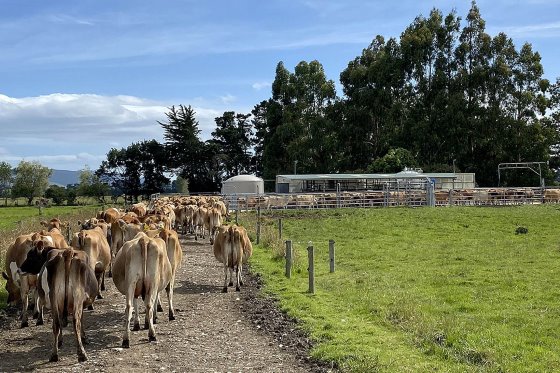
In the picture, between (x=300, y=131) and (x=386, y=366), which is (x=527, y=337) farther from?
(x=300, y=131)

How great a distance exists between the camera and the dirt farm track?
866 cm

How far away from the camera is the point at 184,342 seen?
9953mm

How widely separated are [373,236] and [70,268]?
19.6 meters

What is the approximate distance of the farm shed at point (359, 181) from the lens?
53.7 metres

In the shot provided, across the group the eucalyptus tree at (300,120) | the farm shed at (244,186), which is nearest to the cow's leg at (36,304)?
the farm shed at (244,186)

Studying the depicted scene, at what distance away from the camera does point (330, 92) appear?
226 feet

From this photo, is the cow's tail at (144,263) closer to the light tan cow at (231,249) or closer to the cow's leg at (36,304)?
the cow's leg at (36,304)

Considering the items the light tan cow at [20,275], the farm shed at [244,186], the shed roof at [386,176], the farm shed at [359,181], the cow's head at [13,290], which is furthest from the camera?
the farm shed at [244,186]

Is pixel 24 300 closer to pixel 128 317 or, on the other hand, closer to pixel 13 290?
pixel 13 290

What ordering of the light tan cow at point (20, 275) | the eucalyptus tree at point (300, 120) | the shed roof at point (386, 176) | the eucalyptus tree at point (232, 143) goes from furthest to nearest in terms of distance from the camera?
the eucalyptus tree at point (232, 143) < the eucalyptus tree at point (300, 120) < the shed roof at point (386, 176) < the light tan cow at point (20, 275)

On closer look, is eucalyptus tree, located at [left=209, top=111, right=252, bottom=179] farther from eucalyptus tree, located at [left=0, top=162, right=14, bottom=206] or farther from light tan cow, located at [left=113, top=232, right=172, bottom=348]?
light tan cow, located at [left=113, top=232, right=172, bottom=348]

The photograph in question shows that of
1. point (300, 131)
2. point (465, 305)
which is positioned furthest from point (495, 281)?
point (300, 131)

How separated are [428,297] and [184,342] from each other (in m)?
6.06

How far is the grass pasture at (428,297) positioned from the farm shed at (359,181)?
81.3ft
